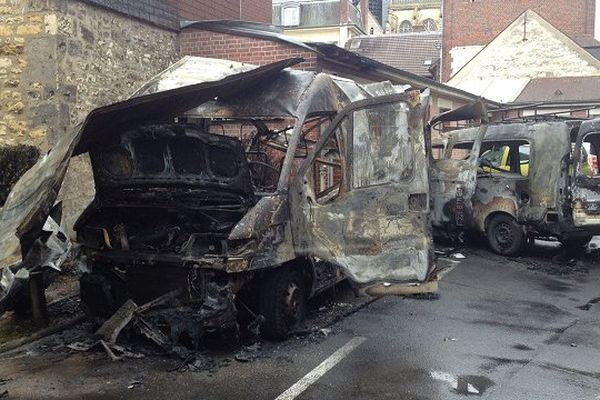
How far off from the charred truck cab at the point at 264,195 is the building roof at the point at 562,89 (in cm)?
2437

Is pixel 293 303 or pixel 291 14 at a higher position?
pixel 291 14

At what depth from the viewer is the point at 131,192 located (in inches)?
242

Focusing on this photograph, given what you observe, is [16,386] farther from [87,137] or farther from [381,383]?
[381,383]

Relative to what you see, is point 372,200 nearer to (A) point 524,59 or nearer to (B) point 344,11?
(A) point 524,59

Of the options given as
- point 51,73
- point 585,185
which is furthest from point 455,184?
point 51,73

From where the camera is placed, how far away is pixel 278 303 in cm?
580

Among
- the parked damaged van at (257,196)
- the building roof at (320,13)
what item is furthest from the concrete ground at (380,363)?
the building roof at (320,13)

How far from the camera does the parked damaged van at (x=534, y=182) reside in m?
9.66

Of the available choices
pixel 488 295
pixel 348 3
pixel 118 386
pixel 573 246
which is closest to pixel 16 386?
pixel 118 386

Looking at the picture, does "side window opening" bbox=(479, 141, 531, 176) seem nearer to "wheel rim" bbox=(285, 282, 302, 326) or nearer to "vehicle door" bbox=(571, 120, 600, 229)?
"vehicle door" bbox=(571, 120, 600, 229)

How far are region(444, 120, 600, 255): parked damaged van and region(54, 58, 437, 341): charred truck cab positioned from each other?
457 centimetres

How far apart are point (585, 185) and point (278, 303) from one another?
241 inches

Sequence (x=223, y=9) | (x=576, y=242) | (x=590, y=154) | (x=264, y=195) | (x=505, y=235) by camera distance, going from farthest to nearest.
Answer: (x=223, y=9), (x=576, y=242), (x=505, y=235), (x=590, y=154), (x=264, y=195)

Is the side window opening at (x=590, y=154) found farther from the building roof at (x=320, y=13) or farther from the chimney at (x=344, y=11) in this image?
the building roof at (x=320, y=13)
